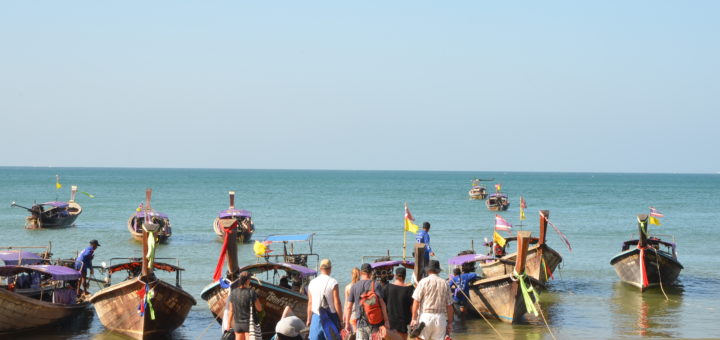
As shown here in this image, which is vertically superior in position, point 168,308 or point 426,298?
point 426,298

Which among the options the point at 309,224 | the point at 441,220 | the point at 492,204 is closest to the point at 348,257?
the point at 309,224

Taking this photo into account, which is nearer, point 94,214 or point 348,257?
point 348,257

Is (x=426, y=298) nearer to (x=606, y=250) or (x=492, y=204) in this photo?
(x=606, y=250)

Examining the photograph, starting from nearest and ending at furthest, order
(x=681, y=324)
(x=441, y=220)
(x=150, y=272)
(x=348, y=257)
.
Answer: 1. (x=150, y=272)
2. (x=681, y=324)
3. (x=348, y=257)
4. (x=441, y=220)

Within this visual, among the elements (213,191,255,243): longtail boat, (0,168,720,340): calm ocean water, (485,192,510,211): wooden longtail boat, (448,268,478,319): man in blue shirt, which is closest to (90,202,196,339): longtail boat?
(0,168,720,340): calm ocean water

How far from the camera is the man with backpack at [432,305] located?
40.6 ft

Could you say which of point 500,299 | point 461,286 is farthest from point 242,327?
point 461,286

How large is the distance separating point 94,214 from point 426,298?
6098 centimetres

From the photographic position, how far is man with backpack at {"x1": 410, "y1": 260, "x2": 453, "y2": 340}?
1238 centimetres

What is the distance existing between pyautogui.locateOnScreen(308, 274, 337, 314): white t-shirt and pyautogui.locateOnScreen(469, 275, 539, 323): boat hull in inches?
357

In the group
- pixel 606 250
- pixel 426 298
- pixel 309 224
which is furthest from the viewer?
pixel 309 224

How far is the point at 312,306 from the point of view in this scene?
12656mm

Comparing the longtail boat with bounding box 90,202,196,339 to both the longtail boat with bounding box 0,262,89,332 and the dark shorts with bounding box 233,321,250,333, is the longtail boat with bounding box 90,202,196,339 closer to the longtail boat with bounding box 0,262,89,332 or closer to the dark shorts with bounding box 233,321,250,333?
the longtail boat with bounding box 0,262,89,332

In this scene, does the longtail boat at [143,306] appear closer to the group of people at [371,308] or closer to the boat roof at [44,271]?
the boat roof at [44,271]
